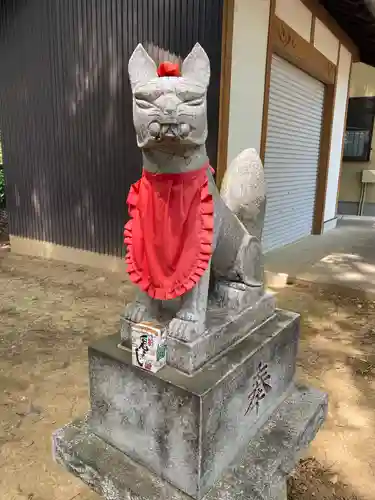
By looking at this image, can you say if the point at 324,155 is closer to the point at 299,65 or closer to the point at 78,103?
the point at 299,65

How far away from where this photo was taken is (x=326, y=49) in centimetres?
550

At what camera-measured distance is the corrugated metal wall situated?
11.0 ft

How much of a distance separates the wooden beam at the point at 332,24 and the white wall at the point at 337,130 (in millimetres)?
113

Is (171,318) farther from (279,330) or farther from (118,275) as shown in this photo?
(118,275)

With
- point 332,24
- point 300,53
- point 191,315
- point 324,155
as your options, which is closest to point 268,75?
point 300,53

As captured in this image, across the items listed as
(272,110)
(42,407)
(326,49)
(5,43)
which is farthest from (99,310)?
(326,49)

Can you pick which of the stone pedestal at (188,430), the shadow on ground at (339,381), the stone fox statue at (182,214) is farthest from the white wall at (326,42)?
the stone pedestal at (188,430)

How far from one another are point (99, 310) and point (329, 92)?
5.02m

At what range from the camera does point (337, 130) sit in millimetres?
6555

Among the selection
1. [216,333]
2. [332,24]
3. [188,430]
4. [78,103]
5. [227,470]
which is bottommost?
[227,470]

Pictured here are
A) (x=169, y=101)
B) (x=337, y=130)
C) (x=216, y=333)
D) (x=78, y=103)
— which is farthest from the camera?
(x=337, y=130)

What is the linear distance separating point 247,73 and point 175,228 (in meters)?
2.87

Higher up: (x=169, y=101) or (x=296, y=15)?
(x=296, y=15)

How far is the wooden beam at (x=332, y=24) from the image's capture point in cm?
473
